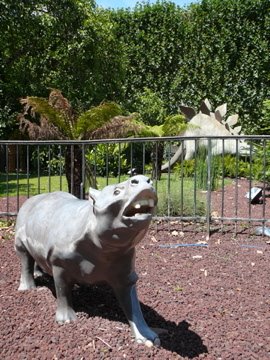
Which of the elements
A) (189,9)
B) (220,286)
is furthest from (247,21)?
(220,286)

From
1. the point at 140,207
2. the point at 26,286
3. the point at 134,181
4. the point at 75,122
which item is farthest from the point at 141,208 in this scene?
the point at 75,122

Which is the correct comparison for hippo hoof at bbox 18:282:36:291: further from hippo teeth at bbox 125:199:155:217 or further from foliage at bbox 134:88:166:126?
foliage at bbox 134:88:166:126

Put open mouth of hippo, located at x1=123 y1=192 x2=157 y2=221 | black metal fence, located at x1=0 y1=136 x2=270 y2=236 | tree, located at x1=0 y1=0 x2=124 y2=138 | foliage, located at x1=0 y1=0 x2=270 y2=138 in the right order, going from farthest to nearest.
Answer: foliage, located at x1=0 y1=0 x2=270 y2=138 → tree, located at x1=0 y1=0 x2=124 y2=138 → black metal fence, located at x1=0 y1=136 x2=270 y2=236 → open mouth of hippo, located at x1=123 y1=192 x2=157 y2=221

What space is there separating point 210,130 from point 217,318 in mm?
11358

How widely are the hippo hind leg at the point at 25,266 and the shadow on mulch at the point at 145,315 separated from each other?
15 centimetres

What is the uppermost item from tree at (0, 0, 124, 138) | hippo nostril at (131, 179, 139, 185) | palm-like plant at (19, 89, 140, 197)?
tree at (0, 0, 124, 138)

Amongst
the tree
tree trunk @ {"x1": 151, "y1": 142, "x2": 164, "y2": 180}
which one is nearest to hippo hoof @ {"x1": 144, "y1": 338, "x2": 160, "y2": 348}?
tree trunk @ {"x1": 151, "y1": 142, "x2": 164, "y2": 180}

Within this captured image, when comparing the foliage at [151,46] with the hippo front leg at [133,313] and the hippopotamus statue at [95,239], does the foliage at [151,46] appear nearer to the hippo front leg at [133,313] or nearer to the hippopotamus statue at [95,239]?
the hippopotamus statue at [95,239]

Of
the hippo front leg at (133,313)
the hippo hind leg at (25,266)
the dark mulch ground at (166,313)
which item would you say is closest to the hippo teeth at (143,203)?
the hippo front leg at (133,313)

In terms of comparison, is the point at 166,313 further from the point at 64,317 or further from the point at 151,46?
the point at 151,46

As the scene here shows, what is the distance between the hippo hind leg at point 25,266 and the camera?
160 inches

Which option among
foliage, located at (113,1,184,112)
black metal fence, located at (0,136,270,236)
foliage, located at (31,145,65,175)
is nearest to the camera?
black metal fence, located at (0,136,270,236)

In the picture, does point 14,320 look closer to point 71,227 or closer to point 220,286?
point 71,227

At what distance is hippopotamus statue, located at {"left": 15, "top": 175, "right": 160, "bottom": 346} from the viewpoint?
2723mm
